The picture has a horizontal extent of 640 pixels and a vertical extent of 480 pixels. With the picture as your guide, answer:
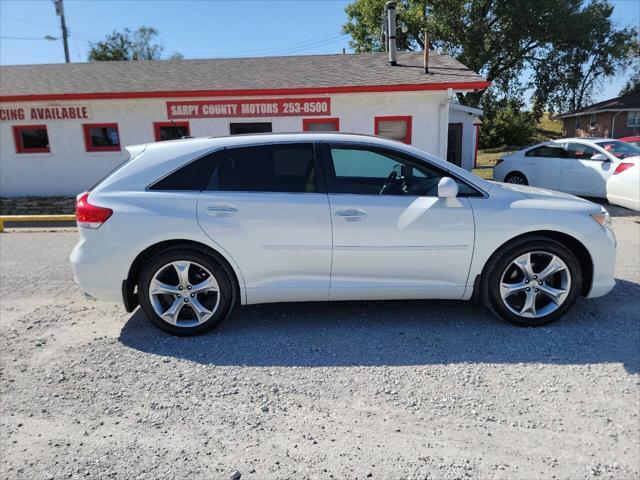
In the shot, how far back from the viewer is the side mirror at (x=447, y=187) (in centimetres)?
354

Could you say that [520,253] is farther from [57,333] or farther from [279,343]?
[57,333]

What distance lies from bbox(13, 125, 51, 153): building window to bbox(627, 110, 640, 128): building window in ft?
129

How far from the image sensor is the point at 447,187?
3.54m

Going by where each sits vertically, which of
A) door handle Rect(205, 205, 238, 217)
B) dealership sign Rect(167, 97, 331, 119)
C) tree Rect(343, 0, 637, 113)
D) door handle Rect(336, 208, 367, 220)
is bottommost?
door handle Rect(336, 208, 367, 220)

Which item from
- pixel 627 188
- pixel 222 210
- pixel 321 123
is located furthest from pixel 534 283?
pixel 321 123

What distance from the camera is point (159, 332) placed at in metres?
3.90

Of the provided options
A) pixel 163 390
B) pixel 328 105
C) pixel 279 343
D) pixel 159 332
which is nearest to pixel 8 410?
pixel 163 390

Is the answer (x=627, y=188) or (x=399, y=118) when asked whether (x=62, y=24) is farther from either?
(x=627, y=188)

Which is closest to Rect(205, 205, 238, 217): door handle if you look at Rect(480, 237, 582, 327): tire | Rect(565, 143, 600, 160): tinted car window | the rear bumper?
Rect(480, 237, 582, 327): tire

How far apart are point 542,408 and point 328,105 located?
9.78 meters

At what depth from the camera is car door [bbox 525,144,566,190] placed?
10578mm

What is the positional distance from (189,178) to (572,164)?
9.63m

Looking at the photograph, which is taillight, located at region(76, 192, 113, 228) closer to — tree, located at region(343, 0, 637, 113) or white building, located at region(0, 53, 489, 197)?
white building, located at region(0, 53, 489, 197)

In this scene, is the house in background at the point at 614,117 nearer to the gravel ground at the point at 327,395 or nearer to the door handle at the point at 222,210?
the gravel ground at the point at 327,395
